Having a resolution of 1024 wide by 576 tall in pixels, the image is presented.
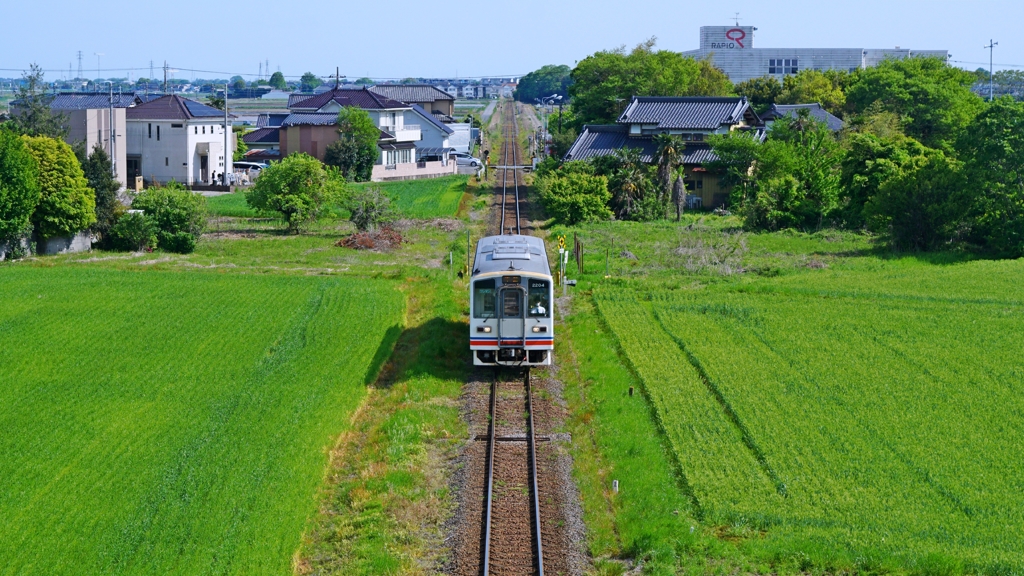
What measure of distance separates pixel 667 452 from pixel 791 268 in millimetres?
19575

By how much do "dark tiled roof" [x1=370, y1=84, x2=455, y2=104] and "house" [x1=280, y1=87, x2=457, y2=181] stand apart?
2033 centimetres

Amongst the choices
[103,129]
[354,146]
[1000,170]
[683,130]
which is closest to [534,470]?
[1000,170]

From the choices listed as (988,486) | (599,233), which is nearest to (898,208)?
(599,233)

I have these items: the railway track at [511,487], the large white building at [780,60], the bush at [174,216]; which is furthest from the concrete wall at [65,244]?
the large white building at [780,60]

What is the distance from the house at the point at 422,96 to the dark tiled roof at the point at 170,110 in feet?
132

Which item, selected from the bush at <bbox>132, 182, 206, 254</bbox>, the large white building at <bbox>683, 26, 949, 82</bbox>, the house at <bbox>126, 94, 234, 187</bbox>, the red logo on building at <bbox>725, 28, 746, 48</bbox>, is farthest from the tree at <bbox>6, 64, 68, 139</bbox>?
the red logo on building at <bbox>725, 28, 746, 48</bbox>

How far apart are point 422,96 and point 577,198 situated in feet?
199

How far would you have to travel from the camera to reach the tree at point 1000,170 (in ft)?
121

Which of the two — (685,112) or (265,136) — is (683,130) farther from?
(265,136)

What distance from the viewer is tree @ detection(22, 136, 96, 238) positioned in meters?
37.6

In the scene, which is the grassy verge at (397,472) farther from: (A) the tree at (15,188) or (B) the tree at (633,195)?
(B) the tree at (633,195)

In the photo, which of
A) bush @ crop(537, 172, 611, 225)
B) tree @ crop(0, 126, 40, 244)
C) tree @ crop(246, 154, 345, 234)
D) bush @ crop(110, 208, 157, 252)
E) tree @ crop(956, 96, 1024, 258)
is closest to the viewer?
tree @ crop(0, 126, 40, 244)

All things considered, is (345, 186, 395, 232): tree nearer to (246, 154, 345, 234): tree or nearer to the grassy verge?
(246, 154, 345, 234): tree

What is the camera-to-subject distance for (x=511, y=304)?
71.0 feet
